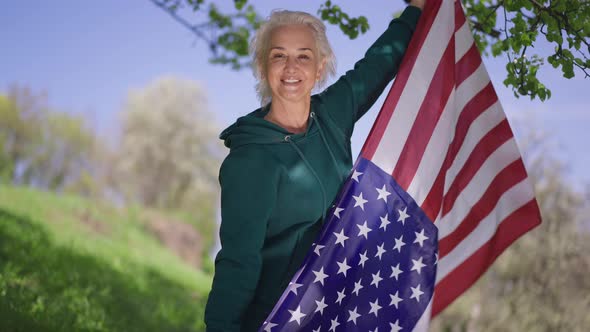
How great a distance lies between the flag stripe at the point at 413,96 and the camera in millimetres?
3230

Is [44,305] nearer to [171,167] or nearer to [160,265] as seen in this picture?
[160,265]

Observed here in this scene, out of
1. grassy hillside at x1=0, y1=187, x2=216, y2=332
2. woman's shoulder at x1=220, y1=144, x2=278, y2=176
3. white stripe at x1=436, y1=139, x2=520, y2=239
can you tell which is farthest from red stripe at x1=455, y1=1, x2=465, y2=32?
grassy hillside at x1=0, y1=187, x2=216, y2=332

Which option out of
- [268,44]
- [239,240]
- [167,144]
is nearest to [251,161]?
[239,240]

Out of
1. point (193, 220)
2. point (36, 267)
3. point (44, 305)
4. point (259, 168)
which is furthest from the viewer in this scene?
point (193, 220)

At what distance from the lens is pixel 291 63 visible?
10.00ft

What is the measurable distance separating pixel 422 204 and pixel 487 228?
485 millimetres

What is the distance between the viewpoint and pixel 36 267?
7.89 metres

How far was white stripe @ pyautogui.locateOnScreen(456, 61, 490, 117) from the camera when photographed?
3.55 meters

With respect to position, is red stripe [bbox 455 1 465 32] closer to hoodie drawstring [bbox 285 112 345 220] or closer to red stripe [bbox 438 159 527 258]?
red stripe [bbox 438 159 527 258]

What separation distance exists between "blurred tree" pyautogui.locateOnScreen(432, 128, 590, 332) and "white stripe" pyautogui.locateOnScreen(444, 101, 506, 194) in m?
11.3

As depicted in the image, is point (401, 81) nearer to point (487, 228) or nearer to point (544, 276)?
point (487, 228)

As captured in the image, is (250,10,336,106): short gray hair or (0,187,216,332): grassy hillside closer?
(250,10,336,106): short gray hair

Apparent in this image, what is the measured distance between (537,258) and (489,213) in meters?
12.2

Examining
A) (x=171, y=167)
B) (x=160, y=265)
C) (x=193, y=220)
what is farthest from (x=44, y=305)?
(x=171, y=167)
